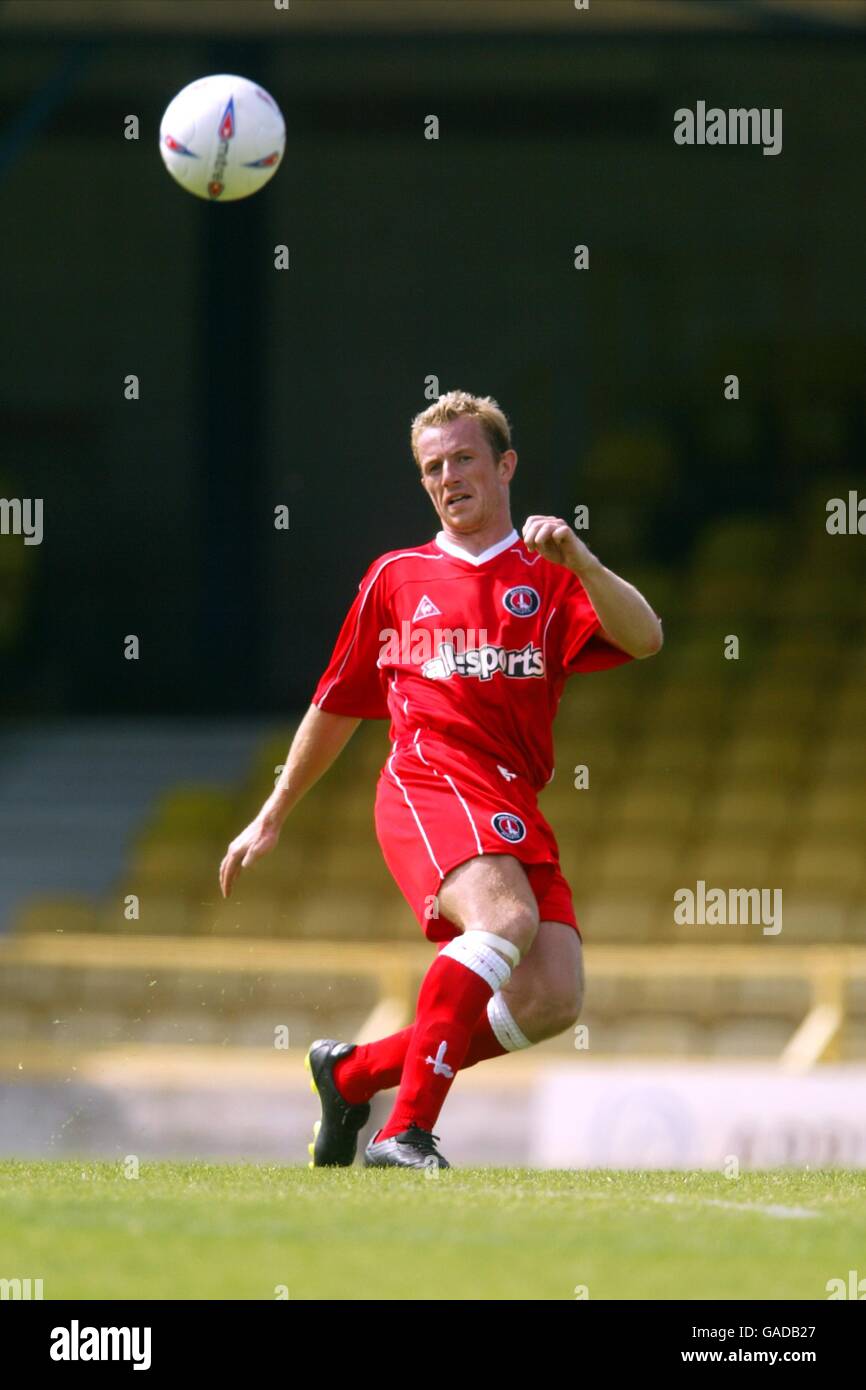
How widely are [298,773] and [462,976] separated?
0.86m

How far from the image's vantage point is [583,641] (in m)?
5.89

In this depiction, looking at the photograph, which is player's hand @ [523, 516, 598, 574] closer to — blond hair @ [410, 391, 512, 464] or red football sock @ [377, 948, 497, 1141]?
blond hair @ [410, 391, 512, 464]

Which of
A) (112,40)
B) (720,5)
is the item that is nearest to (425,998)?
(720,5)

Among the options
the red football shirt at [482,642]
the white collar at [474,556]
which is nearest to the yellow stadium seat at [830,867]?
the red football shirt at [482,642]

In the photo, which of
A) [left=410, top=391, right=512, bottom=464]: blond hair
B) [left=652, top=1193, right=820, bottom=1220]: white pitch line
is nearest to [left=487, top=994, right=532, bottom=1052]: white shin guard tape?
[left=652, top=1193, right=820, bottom=1220]: white pitch line

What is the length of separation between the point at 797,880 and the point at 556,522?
694cm

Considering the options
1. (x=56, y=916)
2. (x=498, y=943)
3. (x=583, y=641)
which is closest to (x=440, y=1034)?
(x=498, y=943)

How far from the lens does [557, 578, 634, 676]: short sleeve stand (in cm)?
588

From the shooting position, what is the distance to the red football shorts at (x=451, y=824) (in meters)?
5.78

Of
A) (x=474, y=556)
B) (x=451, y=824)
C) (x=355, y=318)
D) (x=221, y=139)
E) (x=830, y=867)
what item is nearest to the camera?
(x=451, y=824)

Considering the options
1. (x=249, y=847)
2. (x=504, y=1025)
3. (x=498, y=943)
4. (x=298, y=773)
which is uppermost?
(x=298, y=773)

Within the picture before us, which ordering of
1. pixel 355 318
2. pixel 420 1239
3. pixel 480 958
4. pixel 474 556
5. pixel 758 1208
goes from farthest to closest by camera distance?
pixel 355 318, pixel 474 556, pixel 480 958, pixel 758 1208, pixel 420 1239

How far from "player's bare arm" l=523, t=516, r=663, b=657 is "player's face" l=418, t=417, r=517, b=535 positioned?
1.12ft

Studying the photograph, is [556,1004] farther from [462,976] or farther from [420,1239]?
[420,1239]
